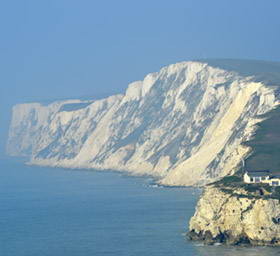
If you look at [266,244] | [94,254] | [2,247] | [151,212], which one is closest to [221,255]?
[266,244]

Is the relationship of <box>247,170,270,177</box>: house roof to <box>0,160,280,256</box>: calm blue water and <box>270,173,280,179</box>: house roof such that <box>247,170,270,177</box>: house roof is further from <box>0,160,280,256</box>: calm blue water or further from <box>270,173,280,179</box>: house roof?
<box>0,160,280,256</box>: calm blue water

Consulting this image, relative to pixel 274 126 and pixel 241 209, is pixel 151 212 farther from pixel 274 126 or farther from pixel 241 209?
pixel 241 209

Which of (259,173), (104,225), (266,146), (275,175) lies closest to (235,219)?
(259,173)

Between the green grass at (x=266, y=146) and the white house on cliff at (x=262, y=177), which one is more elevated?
the white house on cliff at (x=262, y=177)

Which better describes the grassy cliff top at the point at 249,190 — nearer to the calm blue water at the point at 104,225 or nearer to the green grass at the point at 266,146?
the calm blue water at the point at 104,225

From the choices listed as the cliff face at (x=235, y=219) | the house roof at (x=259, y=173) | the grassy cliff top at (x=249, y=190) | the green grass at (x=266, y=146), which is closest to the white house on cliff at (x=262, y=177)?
the house roof at (x=259, y=173)
